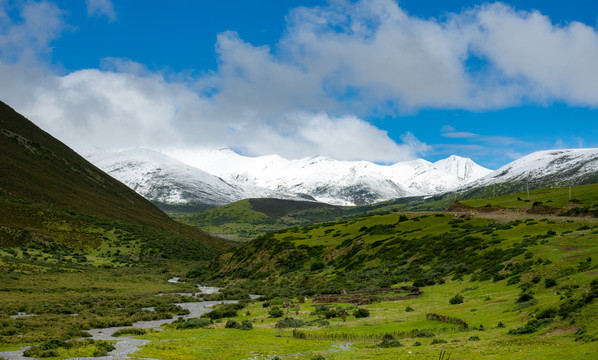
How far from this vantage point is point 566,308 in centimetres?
2416

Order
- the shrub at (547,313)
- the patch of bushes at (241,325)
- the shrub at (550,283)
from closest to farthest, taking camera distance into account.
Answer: the shrub at (547,313)
the shrub at (550,283)
the patch of bushes at (241,325)

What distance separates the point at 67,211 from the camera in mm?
124125

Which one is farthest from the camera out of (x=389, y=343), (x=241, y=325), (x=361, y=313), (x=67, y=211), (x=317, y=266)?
(x=67, y=211)

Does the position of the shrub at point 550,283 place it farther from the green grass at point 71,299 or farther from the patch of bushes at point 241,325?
the green grass at point 71,299

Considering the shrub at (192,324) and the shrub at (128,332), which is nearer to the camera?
the shrub at (128,332)

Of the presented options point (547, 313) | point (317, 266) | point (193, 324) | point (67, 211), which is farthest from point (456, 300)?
point (67, 211)

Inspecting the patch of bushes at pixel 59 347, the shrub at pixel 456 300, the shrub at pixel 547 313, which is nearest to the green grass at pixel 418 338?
the shrub at pixel 456 300

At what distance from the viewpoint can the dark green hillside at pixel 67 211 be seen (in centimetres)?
10144

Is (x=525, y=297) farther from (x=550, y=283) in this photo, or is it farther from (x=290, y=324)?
(x=290, y=324)

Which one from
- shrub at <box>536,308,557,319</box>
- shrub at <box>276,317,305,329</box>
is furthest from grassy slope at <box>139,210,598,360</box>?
shrub at <box>276,317,305,329</box>

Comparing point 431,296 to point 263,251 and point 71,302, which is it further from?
point 263,251

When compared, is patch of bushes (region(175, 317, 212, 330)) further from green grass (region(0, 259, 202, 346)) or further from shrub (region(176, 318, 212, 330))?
green grass (region(0, 259, 202, 346))

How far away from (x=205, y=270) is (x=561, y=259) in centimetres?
8054

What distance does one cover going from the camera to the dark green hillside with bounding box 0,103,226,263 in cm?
10144
